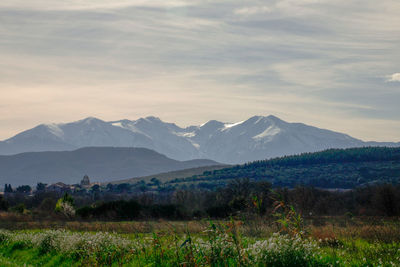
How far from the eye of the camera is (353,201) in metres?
89.4

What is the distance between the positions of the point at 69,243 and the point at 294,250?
12.7 meters

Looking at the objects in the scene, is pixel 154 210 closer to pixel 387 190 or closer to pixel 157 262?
pixel 387 190

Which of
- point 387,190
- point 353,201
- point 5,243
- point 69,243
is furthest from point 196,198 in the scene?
point 69,243

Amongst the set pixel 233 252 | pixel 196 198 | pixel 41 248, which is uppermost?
pixel 233 252

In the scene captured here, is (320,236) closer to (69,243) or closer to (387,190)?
(69,243)

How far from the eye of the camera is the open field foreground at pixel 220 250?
13820mm

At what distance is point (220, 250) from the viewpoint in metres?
15.1

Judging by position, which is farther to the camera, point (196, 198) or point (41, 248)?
point (196, 198)

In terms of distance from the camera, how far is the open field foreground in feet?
45.3

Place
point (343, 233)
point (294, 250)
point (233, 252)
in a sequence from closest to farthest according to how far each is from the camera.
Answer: point (294, 250)
point (233, 252)
point (343, 233)

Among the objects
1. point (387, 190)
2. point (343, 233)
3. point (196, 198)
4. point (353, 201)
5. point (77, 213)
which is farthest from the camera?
point (196, 198)

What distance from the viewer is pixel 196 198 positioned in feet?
357

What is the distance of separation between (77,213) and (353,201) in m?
51.3

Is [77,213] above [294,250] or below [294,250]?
below
